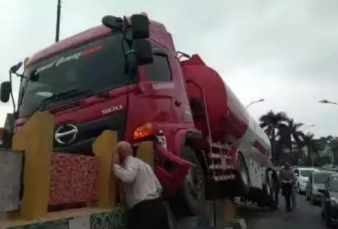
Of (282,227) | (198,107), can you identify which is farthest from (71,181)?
(282,227)

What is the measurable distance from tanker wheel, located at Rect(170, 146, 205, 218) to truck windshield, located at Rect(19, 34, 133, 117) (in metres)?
1.32

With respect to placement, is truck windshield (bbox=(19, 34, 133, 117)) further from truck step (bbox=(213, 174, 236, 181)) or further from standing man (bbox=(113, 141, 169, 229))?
truck step (bbox=(213, 174, 236, 181))

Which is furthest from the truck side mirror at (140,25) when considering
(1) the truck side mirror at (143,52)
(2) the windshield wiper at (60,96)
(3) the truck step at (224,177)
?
(3) the truck step at (224,177)

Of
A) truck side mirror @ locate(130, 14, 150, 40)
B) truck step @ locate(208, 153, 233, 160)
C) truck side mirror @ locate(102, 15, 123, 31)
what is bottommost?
truck step @ locate(208, 153, 233, 160)

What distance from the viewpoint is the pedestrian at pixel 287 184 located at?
19656 mm

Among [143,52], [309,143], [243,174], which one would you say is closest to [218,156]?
[243,174]

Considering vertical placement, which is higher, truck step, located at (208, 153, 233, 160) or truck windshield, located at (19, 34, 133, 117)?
truck windshield, located at (19, 34, 133, 117)

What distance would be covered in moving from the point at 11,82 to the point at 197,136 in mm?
2697

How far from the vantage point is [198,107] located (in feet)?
27.5

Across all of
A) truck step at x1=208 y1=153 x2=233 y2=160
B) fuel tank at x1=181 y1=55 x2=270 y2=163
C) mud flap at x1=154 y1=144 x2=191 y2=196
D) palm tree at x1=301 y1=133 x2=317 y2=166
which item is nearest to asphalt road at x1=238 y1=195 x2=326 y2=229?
truck step at x1=208 y1=153 x2=233 y2=160

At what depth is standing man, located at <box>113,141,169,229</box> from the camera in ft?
17.7

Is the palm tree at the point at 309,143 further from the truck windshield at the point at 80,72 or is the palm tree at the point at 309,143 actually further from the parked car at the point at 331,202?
the truck windshield at the point at 80,72

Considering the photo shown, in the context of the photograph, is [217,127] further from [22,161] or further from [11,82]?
[22,161]

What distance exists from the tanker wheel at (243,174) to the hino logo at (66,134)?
5.07 metres
